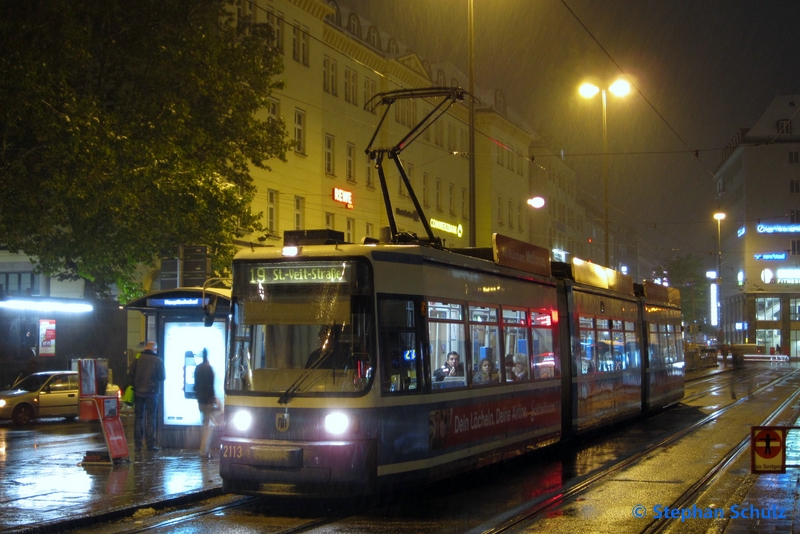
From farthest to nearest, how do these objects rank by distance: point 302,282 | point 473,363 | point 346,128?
1. point 346,128
2. point 473,363
3. point 302,282

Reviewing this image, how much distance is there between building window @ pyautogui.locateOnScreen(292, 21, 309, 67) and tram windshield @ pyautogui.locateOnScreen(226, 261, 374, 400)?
28.3 meters

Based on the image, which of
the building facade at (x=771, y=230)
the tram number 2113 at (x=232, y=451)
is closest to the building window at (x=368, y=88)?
the tram number 2113 at (x=232, y=451)

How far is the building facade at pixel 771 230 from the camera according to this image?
98.7 meters

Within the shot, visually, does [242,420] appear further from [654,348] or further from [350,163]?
[350,163]

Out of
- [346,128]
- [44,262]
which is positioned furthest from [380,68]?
[44,262]

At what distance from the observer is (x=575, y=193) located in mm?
87188

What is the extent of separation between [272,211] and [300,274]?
86.9 feet

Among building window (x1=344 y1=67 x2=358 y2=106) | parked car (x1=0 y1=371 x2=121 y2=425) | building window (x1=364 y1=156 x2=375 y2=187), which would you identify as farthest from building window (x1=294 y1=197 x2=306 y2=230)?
parked car (x1=0 y1=371 x2=121 y2=425)

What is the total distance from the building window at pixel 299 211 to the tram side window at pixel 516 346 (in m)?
24.0

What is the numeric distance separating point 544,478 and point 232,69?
16683 mm

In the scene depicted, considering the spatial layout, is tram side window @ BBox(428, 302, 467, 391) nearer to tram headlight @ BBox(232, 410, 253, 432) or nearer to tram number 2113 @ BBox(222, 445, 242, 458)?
tram headlight @ BBox(232, 410, 253, 432)

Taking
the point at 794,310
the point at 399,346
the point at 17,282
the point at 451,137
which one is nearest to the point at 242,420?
the point at 399,346

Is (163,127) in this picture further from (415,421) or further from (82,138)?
(415,421)

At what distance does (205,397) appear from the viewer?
14945 millimetres
